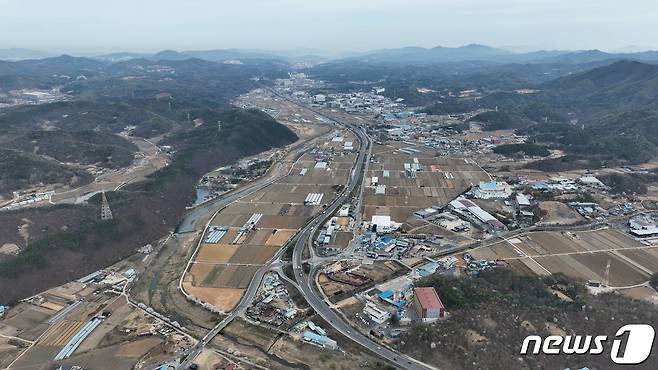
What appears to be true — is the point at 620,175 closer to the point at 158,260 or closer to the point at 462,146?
the point at 462,146

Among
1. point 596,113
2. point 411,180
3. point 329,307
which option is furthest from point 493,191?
point 596,113

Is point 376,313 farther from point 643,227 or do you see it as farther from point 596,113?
point 596,113

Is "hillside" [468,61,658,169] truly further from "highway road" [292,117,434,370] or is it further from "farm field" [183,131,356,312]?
"highway road" [292,117,434,370]

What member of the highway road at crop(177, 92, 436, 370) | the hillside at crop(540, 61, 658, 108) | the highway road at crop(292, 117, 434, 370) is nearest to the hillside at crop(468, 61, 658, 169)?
the hillside at crop(540, 61, 658, 108)

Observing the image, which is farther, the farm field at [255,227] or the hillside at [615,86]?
the hillside at [615,86]

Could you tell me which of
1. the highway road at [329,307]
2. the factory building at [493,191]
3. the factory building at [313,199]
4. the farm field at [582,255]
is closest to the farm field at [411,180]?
the factory building at [493,191]

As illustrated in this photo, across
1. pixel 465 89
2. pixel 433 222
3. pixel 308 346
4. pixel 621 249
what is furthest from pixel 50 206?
pixel 465 89

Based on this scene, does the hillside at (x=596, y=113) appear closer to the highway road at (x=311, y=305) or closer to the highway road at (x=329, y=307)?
the highway road at (x=329, y=307)

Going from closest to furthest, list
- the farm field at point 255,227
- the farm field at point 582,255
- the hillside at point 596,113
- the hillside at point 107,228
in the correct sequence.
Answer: the farm field at point 255,227
the farm field at point 582,255
the hillside at point 107,228
the hillside at point 596,113

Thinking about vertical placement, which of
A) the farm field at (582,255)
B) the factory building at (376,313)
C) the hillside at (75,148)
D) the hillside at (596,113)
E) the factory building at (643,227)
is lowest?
the factory building at (376,313)
